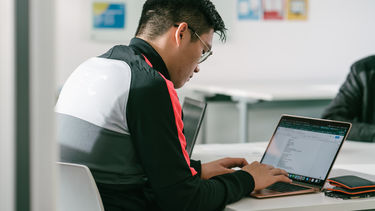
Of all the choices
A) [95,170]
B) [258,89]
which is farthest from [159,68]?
[258,89]

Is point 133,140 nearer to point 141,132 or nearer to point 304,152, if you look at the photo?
point 141,132

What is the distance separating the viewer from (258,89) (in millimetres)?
4121

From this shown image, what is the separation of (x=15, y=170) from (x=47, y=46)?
0.49ft

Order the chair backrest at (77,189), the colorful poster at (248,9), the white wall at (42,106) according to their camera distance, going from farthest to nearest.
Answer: the colorful poster at (248,9)
the chair backrest at (77,189)
the white wall at (42,106)

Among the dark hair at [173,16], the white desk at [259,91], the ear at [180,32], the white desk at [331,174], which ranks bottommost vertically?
the white desk at [259,91]

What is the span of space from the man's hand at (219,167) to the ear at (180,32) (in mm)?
425

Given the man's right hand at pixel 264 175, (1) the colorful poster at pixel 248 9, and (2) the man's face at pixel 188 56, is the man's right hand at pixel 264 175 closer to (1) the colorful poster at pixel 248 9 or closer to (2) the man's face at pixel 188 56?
(2) the man's face at pixel 188 56

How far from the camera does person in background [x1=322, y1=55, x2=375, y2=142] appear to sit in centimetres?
296

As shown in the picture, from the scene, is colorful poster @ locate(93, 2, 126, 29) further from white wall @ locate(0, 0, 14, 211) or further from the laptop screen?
white wall @ locate(0, 0, 14, 211)

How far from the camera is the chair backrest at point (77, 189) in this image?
123 centimetres

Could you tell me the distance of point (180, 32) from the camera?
150 cm

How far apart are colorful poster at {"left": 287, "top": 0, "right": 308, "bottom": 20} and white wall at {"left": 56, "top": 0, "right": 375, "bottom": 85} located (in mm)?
53

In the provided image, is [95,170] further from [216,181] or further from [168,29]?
[168,29]

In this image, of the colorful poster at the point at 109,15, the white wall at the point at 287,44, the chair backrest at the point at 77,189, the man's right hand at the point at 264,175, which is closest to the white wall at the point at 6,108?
the chair backrest at the point at 77,189
